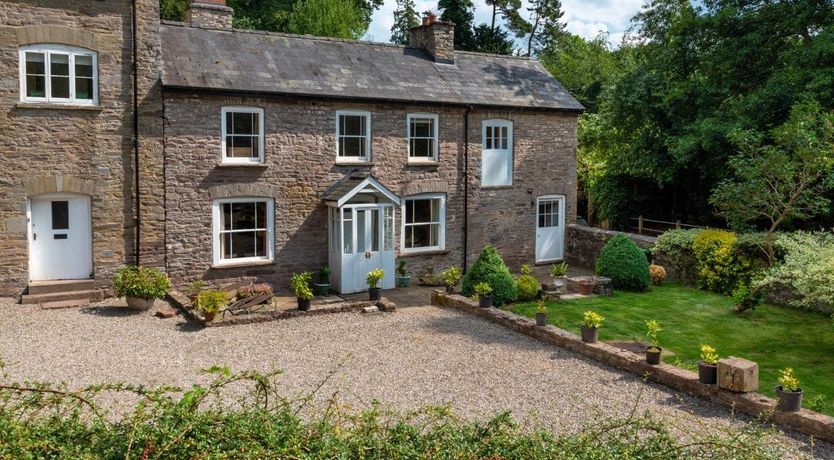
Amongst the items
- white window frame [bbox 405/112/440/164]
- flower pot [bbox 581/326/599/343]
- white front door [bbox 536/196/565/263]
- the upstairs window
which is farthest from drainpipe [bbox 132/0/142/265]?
white front door [bbox 536/196/565/263]

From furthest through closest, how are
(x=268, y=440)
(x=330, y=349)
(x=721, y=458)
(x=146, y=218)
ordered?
(x=146, y=218), (x=330, y=349), (x=721, y=458), (x=268, y=440)

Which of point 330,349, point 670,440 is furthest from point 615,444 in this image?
point 330,349

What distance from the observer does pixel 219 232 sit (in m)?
17.4

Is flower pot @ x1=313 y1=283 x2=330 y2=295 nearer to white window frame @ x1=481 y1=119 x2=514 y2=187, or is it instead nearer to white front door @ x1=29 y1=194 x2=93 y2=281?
white front door @ x1=29 y1=194 x2=93 y2=281

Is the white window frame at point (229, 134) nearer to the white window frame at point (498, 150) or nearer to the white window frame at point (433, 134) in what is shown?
the white window frame at point (433, 134)

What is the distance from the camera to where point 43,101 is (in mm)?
15492

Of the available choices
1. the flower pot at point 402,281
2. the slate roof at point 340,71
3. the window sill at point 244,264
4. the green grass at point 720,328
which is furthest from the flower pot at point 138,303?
the green grass at point 720,328

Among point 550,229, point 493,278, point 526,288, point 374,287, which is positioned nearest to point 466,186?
point 550,229

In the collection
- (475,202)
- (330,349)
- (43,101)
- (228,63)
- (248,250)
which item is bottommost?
(330,349)

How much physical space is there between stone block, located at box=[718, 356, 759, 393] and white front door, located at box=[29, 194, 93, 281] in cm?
1405

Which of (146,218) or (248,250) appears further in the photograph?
(248,250)

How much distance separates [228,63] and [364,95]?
373cm

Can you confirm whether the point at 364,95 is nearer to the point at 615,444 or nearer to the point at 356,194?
the point at 356,194

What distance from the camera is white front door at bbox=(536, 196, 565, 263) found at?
23219mm
